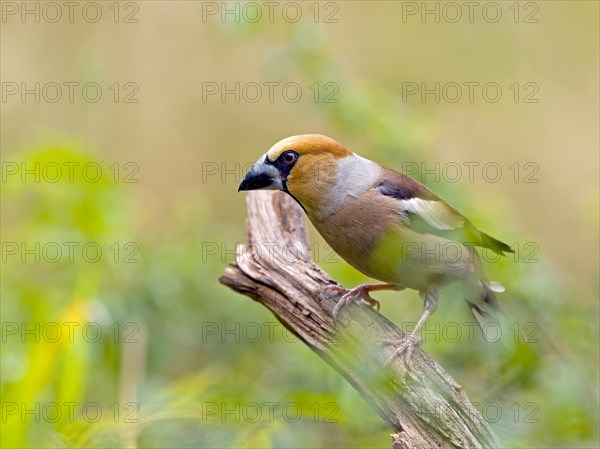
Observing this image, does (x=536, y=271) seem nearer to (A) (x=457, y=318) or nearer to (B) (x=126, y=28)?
(A) (x=457, y=318)

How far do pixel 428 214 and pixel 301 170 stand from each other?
25.7 inches

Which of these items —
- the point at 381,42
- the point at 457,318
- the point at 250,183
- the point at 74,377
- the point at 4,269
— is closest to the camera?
the point at 250,183

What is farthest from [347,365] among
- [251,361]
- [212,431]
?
[251,361]

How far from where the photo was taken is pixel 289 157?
3.69m

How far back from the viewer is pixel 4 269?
16.8ft

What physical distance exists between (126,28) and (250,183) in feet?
16.8

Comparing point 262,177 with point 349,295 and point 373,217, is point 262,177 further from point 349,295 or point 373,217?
point 349,295

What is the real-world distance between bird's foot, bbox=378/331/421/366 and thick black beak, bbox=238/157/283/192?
90cm

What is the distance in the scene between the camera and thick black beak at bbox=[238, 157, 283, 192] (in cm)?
364

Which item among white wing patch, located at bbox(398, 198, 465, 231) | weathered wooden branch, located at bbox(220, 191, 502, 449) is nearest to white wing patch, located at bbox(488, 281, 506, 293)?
white wing patch, located at bbox(398, 198, 465, 231)

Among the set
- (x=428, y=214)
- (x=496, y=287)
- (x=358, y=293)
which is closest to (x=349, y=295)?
(x=358, y=293)

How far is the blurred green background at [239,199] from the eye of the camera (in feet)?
12.7

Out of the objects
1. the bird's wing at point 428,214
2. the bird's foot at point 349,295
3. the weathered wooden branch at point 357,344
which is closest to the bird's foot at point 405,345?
the weathered wooden branch at point 357,344

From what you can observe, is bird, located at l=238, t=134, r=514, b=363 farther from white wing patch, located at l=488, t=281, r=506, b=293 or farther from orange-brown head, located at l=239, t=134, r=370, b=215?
white wing patch, located at l=488, t=281, r=506, b=293
